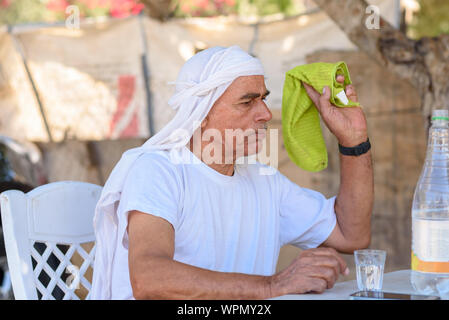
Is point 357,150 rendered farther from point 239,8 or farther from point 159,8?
point 239,8

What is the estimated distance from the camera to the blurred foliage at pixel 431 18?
701 centimetres

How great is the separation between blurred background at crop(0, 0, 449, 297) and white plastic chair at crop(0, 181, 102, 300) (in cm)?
204

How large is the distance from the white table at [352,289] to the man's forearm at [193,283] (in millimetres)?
112

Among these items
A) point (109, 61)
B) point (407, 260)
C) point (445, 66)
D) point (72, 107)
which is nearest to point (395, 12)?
point (445, 66)

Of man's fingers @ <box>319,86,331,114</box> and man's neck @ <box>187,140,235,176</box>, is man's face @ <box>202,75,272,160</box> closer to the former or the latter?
man's neck @ <box>187,140,235,176</box>

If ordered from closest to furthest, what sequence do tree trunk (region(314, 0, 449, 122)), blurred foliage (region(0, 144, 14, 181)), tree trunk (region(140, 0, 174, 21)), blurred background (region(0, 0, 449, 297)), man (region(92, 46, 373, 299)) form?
man (region(92, 46, 373, 299)) → tree trunk (region(314, 0, 449, 122)) → blurred background (region(0, 0, 449, 297)) → blurred foliage (region(0, 144, 14, 181)) → tree trunk (region(140, 0, 174, 21))

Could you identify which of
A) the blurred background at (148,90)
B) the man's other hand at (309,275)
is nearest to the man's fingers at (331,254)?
the man's other hand at (309,275)

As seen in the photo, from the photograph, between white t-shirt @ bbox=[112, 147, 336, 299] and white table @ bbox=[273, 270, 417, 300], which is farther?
white t-shirt @ bbox=[112, 147, 336, 299]

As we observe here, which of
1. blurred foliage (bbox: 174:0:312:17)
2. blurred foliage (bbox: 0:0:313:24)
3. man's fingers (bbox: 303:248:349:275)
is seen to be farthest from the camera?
blurred foliage (bbox: 174:0:312:17)

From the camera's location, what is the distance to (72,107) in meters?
5.89

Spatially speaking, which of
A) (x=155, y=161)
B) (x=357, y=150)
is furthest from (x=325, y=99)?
(x=155, y=161)

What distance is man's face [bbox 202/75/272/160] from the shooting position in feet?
7.99

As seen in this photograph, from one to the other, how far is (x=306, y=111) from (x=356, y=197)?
0.39 metres

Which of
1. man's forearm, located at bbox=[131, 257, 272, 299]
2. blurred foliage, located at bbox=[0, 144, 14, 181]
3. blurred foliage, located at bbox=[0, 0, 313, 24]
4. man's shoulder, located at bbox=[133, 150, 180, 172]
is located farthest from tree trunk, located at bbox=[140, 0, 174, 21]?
man's forearm, located at bbox=[131, 257, 272, 299]
